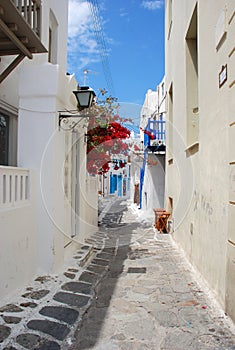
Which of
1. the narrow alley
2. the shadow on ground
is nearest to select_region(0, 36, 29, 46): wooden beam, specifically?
the narrow alley

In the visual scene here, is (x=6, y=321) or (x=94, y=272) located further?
(x=94, y=272)

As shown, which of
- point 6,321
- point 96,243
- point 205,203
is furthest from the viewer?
point 96,243

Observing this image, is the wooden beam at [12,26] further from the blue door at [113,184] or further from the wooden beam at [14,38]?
the blue door at [113,184]

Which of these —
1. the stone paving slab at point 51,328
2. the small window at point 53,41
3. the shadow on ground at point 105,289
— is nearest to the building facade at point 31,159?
the stone paving slab at point 51,328

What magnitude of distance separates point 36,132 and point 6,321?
284 centimetres

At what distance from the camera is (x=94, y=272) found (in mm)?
5586

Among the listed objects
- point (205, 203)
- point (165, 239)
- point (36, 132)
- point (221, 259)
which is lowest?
point (165, 239)

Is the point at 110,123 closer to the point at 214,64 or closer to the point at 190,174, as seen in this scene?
the point at 190,174

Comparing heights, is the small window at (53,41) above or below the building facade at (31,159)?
above

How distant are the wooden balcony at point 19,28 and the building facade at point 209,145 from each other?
2.53 metres

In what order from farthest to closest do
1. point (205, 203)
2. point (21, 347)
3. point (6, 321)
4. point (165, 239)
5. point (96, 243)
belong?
point (165, 239)
point (96, 243)
point (205, 203)
point (6, 321)
point (21, 347)

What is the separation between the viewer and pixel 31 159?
501 centimetres

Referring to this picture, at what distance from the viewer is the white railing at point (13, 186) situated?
4.04 m

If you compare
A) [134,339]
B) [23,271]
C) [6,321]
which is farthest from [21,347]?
[23,271]
